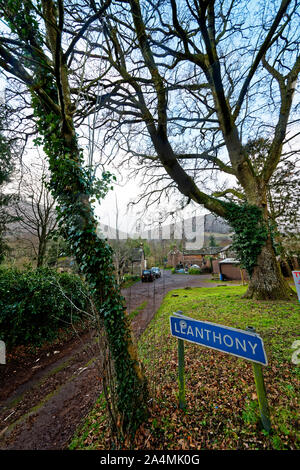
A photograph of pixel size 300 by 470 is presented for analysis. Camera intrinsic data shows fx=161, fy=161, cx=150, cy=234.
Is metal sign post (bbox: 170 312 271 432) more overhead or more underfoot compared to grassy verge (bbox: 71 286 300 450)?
more overhead

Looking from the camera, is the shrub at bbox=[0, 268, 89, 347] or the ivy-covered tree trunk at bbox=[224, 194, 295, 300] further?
the ivy-covered tree trunk at bbox=[224, 194, 295, 300]

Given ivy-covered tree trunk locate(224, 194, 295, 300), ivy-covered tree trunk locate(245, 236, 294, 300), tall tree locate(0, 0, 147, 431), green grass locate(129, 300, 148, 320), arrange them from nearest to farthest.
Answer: tall tree locate(0, 0, 147, 431), ivy-covered tree trunk locate(245, 236, 294, 300), ivy-covered tree trunk locate(224, 194, 295, 300), green grass locate(129, 300, 148, 320)

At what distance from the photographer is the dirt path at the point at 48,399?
2344mm

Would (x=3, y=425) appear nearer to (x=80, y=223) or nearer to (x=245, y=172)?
(x=80, y=223)

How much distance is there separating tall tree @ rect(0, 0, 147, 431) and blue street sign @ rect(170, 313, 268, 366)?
74 centimetres

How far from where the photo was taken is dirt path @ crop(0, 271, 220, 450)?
2.34 m

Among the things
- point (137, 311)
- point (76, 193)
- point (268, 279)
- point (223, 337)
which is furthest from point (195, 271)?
point (76, 193)

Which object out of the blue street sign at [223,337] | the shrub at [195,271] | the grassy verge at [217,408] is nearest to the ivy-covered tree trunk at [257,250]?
the grassy verge at [217,408]

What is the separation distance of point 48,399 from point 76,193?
397 centimetres

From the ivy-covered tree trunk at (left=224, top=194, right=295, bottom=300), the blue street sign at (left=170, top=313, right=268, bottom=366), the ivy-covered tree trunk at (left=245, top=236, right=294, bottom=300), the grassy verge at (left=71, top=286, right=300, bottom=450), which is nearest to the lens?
the blue street sign at (left=170, top=313, right=268, bottom=366)

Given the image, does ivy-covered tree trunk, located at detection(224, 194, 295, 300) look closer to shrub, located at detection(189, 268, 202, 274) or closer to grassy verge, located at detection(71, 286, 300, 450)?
grassy verge, located at detection(71, 286, 300, 450)

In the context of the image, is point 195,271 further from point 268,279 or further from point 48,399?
point 48,399

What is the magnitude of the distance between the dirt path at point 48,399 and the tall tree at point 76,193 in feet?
1.24

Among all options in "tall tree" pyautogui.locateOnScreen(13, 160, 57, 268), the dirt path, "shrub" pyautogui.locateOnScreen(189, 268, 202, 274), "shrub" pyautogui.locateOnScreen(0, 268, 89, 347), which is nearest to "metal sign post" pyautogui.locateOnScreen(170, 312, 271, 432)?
the dirt path
